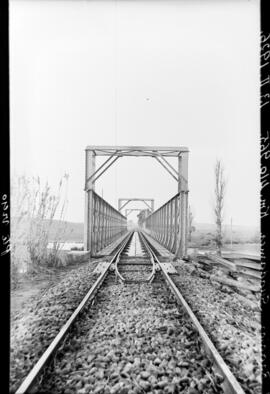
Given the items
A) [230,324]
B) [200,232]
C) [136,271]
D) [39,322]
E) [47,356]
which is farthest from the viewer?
[136,271]

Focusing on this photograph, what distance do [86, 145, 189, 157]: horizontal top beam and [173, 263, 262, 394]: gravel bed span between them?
133 centimetres

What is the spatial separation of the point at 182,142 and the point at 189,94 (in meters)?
0.41

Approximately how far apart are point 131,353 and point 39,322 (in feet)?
2.43

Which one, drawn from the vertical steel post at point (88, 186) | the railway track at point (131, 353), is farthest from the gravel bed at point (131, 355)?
the vertical steel post at point (88, 186)

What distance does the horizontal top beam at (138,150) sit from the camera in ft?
6.71

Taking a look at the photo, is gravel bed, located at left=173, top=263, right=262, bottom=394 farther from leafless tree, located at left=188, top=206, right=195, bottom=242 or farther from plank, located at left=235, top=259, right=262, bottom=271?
leafless tree, located at left=188, top=206, right=195, bottom=242

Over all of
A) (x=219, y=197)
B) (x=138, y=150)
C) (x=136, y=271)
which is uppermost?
(x=138, y=150)

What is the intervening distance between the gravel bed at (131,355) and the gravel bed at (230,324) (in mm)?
160

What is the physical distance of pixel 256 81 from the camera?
5.53 feet

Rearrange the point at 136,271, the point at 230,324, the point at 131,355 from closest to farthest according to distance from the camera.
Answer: the point at 131,355 < the point at 230,324 < the point at 136,271

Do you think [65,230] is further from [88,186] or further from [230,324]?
[230,324]

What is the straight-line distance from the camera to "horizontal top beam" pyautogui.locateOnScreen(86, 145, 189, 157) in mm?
2045

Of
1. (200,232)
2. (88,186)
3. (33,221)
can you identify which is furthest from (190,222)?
(33,221)

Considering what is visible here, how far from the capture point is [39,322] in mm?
1829
